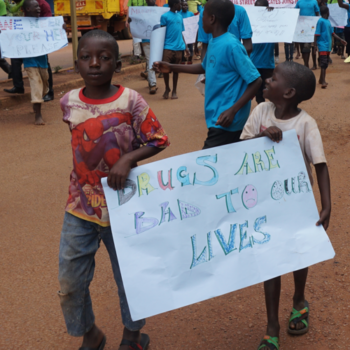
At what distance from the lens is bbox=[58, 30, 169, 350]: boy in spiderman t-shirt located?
2.12 metres

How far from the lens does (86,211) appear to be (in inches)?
86.4

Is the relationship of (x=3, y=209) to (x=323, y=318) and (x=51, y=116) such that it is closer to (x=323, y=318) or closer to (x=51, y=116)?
(x=323, y=318)

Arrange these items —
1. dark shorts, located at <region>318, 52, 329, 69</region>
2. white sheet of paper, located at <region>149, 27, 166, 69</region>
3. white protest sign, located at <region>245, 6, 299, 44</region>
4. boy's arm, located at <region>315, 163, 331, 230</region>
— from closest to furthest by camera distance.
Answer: boy's arm, located at <region>315, 163, 331, 230</region> < white sheet of paper, located at <region>149, 27, 166, 69</region> < white protest sign, located at <region>245, 6, 299, 44</region> < dark shorts, located at <region>318, 52, 329, 69</region>

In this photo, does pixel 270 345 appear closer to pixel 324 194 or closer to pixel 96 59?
pixel 324 194

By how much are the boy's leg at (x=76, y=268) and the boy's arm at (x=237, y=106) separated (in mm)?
1414

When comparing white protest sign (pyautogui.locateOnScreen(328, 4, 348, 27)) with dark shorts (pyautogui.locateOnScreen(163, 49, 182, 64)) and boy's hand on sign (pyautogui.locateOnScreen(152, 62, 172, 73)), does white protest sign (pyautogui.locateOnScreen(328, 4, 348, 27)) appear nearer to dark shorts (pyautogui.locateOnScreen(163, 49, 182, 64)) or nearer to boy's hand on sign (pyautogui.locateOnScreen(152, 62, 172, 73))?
dark shorts (pyautogui.locateOnScreen(163, 49, 182, 64))

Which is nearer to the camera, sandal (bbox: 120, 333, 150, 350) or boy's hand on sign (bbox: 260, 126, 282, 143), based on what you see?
boy's hand on sign (bbox: 260, 126, 282, 143)

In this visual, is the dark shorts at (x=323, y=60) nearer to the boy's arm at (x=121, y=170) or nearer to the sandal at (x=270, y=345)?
the sandal at (x=270, y=345)

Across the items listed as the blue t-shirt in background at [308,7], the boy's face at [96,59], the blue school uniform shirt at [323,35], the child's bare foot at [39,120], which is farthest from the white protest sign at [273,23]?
the boy's face at [96,59]

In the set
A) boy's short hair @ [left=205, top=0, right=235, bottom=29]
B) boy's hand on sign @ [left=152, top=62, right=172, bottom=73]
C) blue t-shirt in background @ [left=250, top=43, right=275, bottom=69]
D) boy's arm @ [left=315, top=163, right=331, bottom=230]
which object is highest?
boy's short hair @ [left=205, top=0, right=235, bottom=29]

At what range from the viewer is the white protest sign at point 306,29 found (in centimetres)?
1026

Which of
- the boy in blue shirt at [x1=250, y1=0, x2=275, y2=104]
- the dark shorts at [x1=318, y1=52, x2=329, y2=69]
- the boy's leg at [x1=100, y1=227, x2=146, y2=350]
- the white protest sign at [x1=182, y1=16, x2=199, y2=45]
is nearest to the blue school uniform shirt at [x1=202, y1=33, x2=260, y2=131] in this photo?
the boy's leg at [x1=100, y1=227, x2=146, y2=350]

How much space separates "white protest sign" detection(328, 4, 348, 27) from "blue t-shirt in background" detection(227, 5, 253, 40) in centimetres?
810

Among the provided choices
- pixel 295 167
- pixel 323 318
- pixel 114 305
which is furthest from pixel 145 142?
pixel 323 318
